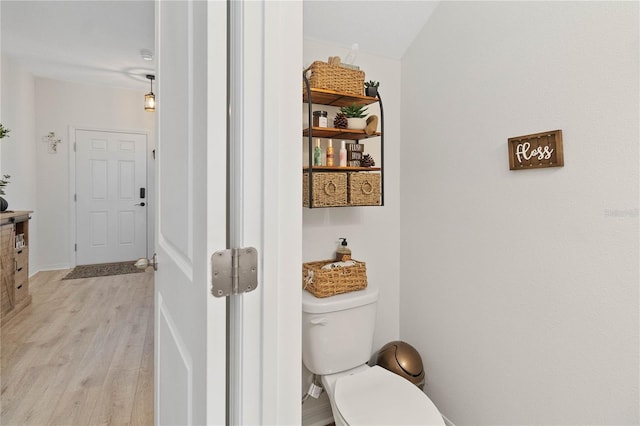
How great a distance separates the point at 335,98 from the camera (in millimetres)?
1637

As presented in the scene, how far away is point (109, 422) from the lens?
1646 millimetres

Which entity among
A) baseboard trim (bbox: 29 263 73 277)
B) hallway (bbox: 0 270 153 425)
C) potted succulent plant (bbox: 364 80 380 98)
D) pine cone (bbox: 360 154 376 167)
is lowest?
hallway (bbox: 0 270 153 425)

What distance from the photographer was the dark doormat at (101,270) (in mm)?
4191

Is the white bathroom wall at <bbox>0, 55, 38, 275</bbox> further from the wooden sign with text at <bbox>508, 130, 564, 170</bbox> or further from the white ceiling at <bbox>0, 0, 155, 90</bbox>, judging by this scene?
the wooden sign with text at <bbox>508, 130, 564, 170</bbox>

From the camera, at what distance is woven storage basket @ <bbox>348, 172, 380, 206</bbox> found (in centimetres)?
162

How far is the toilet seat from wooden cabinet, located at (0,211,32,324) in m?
2.96

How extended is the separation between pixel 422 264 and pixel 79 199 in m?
4.79

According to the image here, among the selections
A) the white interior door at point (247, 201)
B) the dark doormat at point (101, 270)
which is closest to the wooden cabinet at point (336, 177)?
the white interior door at point (247, 201)

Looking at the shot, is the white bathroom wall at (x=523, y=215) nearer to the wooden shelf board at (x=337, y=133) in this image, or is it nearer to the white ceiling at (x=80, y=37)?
the wooden shelf board at (x=337, y=133)

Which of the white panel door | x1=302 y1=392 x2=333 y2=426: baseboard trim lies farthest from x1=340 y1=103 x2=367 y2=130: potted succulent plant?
the white panel door

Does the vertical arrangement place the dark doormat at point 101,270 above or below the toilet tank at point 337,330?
below

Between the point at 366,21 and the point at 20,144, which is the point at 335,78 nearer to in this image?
the point at 366,21

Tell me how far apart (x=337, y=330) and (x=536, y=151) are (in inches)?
43.3

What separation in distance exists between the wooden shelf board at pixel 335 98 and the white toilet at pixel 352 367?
3.04 feet
